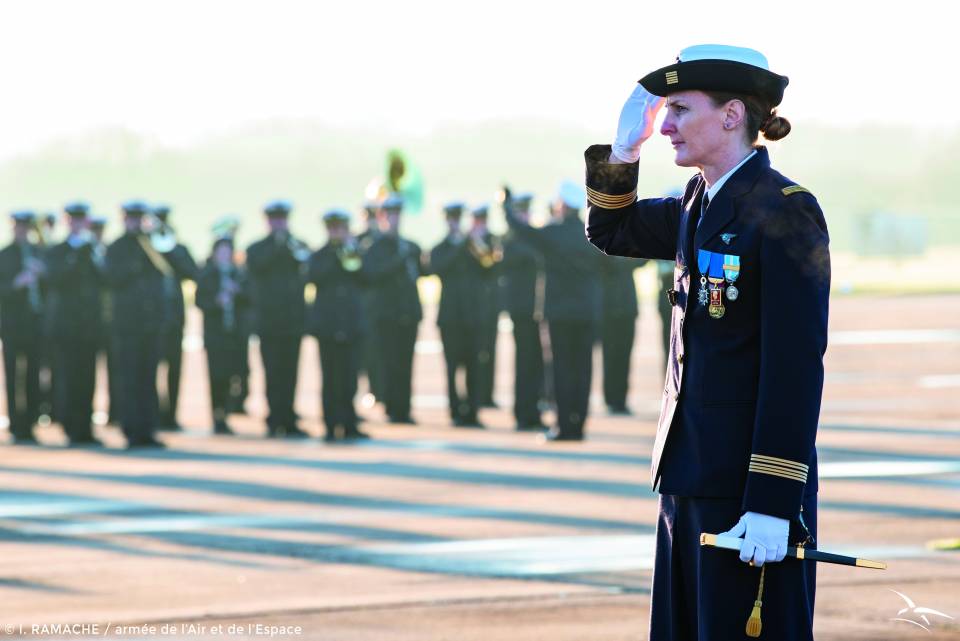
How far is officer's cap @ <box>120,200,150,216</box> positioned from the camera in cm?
1366

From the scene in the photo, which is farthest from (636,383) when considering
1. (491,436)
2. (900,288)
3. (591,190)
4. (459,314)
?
(900,288)

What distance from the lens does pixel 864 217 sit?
75.9 m

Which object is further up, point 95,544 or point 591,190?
point 591,190

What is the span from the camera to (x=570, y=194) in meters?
13.3

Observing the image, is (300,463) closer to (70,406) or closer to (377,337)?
(70,406)

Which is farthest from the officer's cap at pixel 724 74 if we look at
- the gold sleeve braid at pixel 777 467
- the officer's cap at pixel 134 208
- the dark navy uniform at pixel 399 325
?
the dark navy uniform at pixel 399 325

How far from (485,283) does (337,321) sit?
2397 mm

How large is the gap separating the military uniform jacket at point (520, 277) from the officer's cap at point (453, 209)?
96 centimetres

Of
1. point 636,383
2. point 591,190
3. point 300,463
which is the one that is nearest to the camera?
point 591,190

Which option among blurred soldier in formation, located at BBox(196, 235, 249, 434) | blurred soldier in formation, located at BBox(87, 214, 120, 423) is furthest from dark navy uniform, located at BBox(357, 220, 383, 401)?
blurred soldier in formation, located at BBox(87, 214, 120, 423)

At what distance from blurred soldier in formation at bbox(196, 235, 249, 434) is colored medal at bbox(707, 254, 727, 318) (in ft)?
38.7

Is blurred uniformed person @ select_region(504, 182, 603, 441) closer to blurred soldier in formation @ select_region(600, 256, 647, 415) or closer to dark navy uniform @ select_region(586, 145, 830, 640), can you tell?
blurred soldier in formation @ select_region(600, 256, 647, 415)

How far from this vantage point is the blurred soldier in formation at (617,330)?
16250 millimetres

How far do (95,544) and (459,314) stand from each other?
7370 mm
